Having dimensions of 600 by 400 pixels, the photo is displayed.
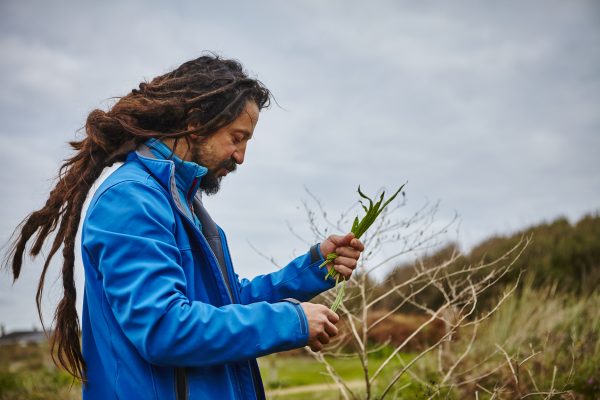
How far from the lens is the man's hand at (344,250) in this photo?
2.61 meters

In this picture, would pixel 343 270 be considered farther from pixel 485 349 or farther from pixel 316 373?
pixel 316 373

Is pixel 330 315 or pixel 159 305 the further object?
pixel 330 315

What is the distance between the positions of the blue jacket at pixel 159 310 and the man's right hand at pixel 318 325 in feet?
0.11

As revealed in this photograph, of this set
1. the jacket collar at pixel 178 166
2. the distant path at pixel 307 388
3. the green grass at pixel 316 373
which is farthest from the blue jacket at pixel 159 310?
the distant path at pixel 307 388

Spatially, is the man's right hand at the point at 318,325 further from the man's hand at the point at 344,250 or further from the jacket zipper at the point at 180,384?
the man's hand at the point at 344,250

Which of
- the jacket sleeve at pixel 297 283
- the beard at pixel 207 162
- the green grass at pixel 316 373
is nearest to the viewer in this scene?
the beard at pixel 207 162

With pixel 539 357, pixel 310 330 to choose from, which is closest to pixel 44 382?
pixel 539 357

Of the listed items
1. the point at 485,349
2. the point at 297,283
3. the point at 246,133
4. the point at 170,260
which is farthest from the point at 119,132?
the point at 485,349

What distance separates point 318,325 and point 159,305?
1.81 feet

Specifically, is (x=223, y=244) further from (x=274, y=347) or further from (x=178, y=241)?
(x=274, y=347)

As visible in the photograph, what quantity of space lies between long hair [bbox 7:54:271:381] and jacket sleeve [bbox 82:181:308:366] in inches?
14.1

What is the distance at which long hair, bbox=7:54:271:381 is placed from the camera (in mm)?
2227

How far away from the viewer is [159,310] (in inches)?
68.5

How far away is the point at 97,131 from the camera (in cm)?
239
